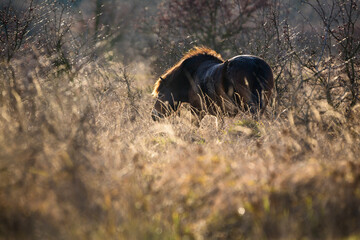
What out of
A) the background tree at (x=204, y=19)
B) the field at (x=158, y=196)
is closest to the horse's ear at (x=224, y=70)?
the field at (x=158, y=196)

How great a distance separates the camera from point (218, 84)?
5.71 meters

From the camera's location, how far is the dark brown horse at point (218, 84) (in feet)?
17.1

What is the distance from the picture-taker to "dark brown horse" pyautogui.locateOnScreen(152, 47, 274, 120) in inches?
205

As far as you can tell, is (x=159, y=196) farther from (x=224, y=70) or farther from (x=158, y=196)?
(x=224, y=70)

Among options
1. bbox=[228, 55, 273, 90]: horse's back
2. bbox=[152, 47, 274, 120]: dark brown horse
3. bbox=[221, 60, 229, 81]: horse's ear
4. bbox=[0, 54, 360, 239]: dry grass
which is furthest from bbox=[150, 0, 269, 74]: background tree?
bbox=[0, 54, 360, 239]: dry grass

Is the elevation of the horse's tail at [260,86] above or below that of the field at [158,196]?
below

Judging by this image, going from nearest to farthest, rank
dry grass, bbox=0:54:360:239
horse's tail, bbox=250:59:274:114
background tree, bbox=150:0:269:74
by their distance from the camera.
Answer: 1. dry grass, bbox=0:54:360:239
2. horse's tail, bbox=250:59:274:114
3. background tree, bbox=150:0:269:74

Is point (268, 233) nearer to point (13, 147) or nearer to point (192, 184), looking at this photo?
point (192, 184)

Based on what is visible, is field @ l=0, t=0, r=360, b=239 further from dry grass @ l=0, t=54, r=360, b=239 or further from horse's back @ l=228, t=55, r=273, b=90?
horse's back @ l=228, t=55, r=273, b=90

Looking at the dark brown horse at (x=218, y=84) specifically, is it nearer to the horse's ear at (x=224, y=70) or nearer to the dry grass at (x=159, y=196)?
the horse's ear at (x=224, y=70)

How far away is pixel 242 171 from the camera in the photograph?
2607mm

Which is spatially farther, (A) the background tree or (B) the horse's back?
(A) the background tree

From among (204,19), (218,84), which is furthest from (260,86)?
(204,19)

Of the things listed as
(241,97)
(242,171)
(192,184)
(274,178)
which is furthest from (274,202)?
(241,97)
